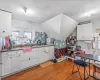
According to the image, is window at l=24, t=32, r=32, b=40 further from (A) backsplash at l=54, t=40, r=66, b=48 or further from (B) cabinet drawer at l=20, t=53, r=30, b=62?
(A) backsplash at l=54, t=40, r=66, b=48

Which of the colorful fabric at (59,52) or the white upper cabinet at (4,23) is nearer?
the white upper cabinet at (4,23)

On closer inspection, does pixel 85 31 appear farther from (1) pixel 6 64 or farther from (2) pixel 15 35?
(1) pixel 6 64

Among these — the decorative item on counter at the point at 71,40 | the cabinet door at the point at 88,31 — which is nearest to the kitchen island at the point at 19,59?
the decorative item on counter at the point at 71,40

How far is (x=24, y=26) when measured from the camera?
366 cm

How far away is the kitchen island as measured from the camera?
2.30m

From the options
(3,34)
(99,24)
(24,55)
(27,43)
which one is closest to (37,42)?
(27,43)

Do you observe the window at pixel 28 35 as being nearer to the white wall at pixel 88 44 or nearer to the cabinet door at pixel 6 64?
the cabinet door at pixel 6 64

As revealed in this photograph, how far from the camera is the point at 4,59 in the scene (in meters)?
2.30

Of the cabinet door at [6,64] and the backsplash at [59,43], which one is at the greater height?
the backsplash at [59,43]

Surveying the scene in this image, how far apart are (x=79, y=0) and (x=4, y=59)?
2822 millimetres

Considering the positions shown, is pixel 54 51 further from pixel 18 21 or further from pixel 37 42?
pixel 18 21

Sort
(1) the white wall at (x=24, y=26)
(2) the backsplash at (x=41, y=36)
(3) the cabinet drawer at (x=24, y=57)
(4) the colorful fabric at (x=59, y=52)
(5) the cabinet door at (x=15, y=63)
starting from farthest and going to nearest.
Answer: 1. (4) the colorful fabric at (x=59, y=52)
2. (2) the backsplash at (x=41, y=36)
3. (1) the white wall at (x=24, y=26)
4. (3) the cabinet drawer at (x=24, y=57)
5. (5) the cabinet door at (x=15, y=63)

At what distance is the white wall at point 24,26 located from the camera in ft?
11.0

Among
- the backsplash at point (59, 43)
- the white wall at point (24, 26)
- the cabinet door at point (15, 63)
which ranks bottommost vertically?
the cabinet door at point (15, 63)
